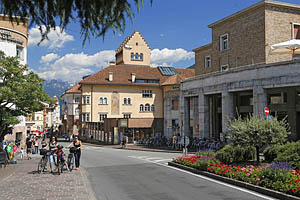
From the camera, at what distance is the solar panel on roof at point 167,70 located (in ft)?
200

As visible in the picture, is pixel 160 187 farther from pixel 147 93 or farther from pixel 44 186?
pixel 147 93

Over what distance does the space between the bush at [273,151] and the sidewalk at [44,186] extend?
8166 millimetres

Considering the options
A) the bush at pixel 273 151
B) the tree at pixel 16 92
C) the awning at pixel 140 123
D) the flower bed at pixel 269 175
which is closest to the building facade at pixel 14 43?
the tree at pixel 16 92

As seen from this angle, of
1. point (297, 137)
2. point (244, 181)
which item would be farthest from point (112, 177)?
point (297, 137)

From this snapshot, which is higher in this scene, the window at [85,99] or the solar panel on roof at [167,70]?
the solar panel on roof at [167,70]

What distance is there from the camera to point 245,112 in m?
Answer: 32.0

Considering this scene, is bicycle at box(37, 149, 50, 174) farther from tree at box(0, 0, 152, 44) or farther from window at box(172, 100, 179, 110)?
window at box(172, 100, 179, 110)

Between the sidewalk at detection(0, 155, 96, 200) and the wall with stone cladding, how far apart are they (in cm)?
2134

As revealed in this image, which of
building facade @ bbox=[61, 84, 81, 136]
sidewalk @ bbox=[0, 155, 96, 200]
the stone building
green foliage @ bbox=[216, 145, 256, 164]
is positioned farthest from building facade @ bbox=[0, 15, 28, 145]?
building facade @ bbox=[61, 84, 81, 136]

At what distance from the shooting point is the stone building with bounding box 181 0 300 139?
2406cm

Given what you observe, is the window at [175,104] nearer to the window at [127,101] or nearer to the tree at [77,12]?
the window at [127,101]

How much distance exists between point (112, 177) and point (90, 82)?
133ft

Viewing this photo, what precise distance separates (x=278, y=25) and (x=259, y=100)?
8.68 metres

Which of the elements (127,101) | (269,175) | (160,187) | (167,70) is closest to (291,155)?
(269,175)
